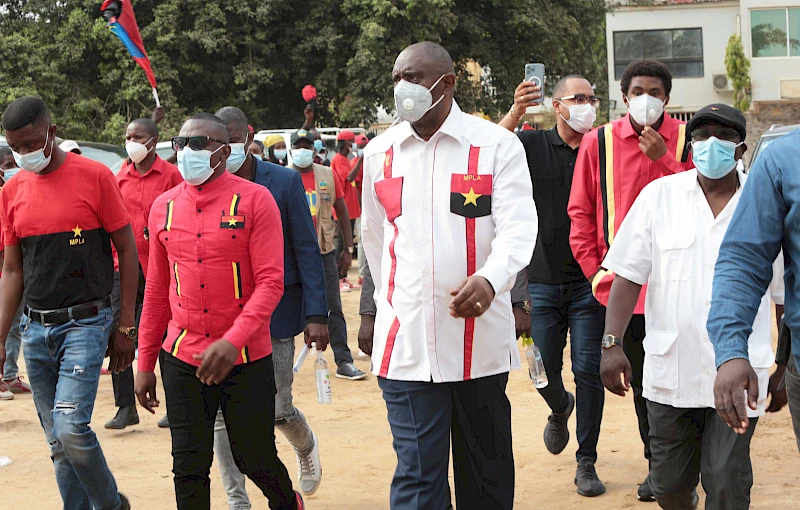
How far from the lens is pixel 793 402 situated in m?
3.56

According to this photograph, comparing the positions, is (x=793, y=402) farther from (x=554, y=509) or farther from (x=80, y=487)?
(x=80, y=487)

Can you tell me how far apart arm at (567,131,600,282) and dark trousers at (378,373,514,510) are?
5.60 ft

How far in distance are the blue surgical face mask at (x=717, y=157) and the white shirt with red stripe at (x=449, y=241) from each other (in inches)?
29.6

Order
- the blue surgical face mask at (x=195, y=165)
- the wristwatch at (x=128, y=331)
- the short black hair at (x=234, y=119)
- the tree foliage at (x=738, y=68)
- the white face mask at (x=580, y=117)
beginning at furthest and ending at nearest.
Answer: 1. the tree foliage at (x=738, y=68)
2. the white face mask at (x=580, y=117)
3. the short black hair at (x=234, y=119)
4. the wristwatch at (x=128, y=331)
5. the blue surgical face mask at (x=195, y=165)

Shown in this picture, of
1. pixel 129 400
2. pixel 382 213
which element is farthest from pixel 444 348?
pixel 129 400

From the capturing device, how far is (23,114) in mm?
5301

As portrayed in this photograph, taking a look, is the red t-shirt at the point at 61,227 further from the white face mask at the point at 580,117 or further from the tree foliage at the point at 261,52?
the tree foliage at the point at 261,52

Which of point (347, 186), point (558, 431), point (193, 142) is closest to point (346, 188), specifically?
point (347, 186)

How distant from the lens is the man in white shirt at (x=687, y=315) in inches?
176

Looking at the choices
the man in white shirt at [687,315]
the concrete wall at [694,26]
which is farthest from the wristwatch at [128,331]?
the concrete wall at [694,26]

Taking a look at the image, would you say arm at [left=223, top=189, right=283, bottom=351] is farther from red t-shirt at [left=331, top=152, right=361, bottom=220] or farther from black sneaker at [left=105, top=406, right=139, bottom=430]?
red t-shirt at [left=331, top=152, right=361, bottom=220]

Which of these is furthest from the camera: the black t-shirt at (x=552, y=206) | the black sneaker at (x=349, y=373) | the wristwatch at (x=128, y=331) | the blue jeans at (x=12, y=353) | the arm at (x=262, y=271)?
the black sneaker at (x=349, y=373)

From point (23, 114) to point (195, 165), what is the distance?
997 mm

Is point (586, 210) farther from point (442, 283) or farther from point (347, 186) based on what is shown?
point (347, 186)
